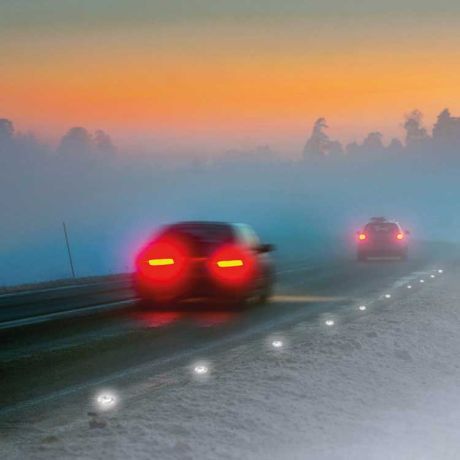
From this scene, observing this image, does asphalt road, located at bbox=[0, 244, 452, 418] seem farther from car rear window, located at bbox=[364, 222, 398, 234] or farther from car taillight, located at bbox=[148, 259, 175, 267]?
car rear window, located at bbox=[364, 222, 398, 234]

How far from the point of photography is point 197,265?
874 inches

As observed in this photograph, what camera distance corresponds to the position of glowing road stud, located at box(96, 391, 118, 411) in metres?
9.74

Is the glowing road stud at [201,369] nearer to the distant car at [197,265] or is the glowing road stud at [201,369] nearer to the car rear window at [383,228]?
the distant car at [197,265]

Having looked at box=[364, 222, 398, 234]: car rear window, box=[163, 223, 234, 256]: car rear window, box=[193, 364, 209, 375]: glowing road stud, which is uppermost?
box=[163, 223, 234, 256]: car rear window

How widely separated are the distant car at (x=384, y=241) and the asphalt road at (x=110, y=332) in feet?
57.6

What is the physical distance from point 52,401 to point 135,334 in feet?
22.0

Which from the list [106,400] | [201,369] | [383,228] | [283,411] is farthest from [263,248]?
[383,228]

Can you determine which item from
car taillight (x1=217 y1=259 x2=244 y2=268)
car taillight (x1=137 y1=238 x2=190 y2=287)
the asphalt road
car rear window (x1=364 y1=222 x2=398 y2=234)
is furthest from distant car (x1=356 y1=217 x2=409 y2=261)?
car taillight (x1=137 y1=238 x2=190 y2=287)

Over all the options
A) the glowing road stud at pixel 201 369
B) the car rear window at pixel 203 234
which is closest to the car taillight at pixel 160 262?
the car rear window at pixel 203 234

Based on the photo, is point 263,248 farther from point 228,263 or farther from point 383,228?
point 383,228

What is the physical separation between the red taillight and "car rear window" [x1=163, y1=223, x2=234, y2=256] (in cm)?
20

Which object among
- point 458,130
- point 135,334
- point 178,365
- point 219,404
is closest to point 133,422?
point 219,404

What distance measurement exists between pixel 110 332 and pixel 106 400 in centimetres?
737

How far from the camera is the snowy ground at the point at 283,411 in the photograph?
7676mm
